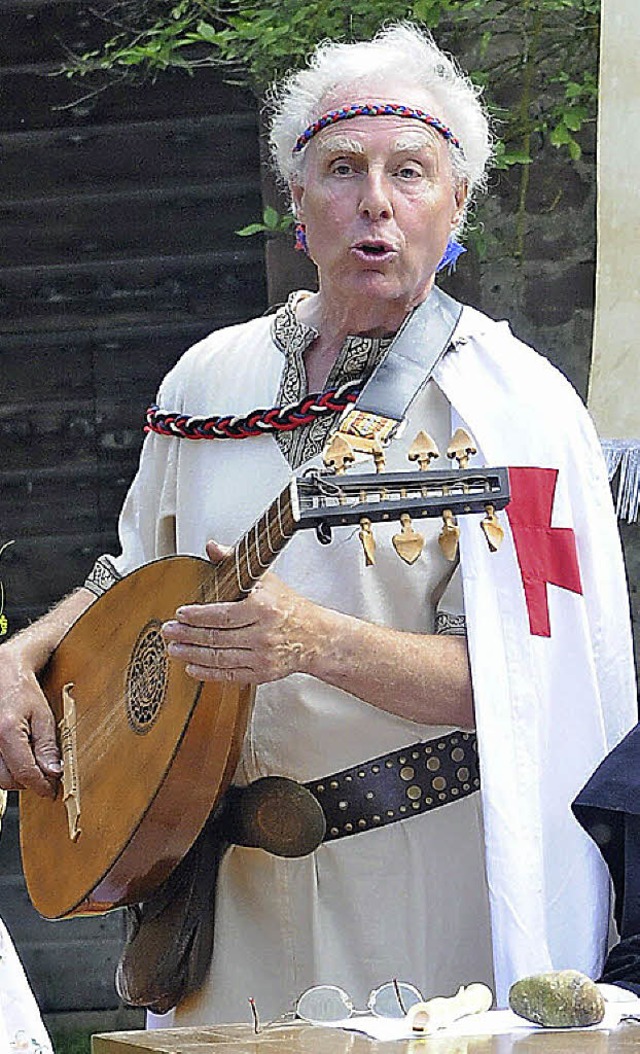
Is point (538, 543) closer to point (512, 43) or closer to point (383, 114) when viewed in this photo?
point (383, 114)

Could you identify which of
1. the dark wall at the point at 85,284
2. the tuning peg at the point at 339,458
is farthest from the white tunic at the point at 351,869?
the dark wall at the point at 85,284

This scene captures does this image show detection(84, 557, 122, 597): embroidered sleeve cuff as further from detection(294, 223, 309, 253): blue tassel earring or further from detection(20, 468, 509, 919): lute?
detection(294, 223, 309, 253): blue tassel earring

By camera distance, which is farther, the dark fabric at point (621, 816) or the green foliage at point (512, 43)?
the green foliage at point (512, 43)

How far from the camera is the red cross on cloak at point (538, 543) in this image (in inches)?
94.0

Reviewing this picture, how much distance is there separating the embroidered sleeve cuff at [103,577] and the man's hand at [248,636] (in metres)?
0.54

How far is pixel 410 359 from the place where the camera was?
96.1 inches

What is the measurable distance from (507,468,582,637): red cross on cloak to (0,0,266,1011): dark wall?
269 centimetres

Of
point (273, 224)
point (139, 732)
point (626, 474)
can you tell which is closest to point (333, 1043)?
point (139, 732)

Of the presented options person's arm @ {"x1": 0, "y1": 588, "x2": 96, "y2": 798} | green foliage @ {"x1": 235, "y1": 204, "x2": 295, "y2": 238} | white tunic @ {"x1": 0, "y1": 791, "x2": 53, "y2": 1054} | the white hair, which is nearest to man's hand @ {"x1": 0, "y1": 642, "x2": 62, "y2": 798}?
person's arm @ {"x1": 0, "y1": 588, "x2": 96, "y2": 798}

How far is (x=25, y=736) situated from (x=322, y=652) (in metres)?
0.56

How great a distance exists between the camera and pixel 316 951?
7.92 feet

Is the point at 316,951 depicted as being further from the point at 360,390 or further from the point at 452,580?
the point at 360,390

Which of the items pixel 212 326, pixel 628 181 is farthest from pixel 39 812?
pixel 212 326

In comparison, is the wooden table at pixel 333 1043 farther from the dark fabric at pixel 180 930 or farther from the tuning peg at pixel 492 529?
the dark fabric at pixel 180 930
